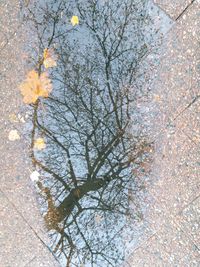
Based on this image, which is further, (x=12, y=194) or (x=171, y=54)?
(x=12, y=194)

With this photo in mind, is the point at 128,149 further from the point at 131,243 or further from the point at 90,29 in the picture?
the point at 90,29

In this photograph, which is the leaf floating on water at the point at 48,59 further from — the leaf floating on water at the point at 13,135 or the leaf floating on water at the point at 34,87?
the leaf floating on water at the point at 13,135

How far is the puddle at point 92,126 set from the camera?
11.0 feet

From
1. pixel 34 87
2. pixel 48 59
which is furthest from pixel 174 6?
pixel 34 87

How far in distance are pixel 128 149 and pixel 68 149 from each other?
0.49 m

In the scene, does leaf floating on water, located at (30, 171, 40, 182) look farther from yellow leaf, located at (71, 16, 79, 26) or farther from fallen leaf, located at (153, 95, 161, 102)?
yellow leaf, located at (71, 16, 79, 26)

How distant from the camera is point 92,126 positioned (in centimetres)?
344

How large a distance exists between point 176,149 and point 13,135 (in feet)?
4.50

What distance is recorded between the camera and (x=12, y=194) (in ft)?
11.9

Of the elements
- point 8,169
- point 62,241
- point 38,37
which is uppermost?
point 38,37

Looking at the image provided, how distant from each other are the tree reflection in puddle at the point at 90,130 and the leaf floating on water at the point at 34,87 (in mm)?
55

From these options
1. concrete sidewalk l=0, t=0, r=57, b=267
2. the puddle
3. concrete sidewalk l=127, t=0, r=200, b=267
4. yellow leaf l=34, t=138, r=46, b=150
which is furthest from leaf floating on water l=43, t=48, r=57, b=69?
concrete sidewalk l=127, t=0, r=200, b=267

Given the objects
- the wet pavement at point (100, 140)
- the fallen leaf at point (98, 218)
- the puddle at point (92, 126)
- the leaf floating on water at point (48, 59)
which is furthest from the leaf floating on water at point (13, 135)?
the fallen leaf at point (98, 218)

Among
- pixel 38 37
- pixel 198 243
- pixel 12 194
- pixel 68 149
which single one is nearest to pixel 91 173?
pixel 68 149
